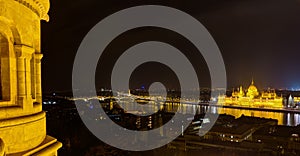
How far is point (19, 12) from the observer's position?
3.21 m

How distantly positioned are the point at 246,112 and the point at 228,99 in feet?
41.0

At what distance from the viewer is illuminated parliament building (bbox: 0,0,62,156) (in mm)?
3025

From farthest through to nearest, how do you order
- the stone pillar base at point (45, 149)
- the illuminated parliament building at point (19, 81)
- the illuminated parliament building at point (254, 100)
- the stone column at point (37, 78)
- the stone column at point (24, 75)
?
the illuminated parliament building at point (254, 100) < the stone column at point (37, 78) < the stone pillar base at point (45, 149) < the stone column at point (24, 75) < the illuminated parliament building at point (19, 81)

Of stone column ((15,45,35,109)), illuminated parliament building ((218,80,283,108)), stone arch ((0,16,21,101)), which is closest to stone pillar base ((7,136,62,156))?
stone column ((15,45,35,109))

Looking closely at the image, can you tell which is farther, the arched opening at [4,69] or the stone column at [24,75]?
the stone column at [24,75]

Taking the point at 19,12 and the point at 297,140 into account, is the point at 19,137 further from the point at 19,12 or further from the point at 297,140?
the point at 297,140

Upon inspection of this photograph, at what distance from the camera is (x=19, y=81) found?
10.6 ft

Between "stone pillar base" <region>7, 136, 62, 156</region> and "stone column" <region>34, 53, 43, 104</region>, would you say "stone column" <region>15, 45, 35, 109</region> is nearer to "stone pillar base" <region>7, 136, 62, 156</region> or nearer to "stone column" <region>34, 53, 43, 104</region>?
"stone column" <region>34, 53, 43, 104</region>

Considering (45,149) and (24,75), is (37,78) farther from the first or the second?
(45,149)

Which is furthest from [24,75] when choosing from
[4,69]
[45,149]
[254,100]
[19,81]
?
[254,100]

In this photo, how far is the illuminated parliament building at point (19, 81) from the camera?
9.93 feet

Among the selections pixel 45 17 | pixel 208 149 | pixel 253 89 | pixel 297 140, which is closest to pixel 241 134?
pixel 297 140

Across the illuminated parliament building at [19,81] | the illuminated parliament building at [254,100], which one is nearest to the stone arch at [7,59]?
the illuminated parliament building at [19,81]

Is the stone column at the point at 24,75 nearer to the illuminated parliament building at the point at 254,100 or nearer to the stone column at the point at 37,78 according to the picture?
the stone column at the point at 37,78
